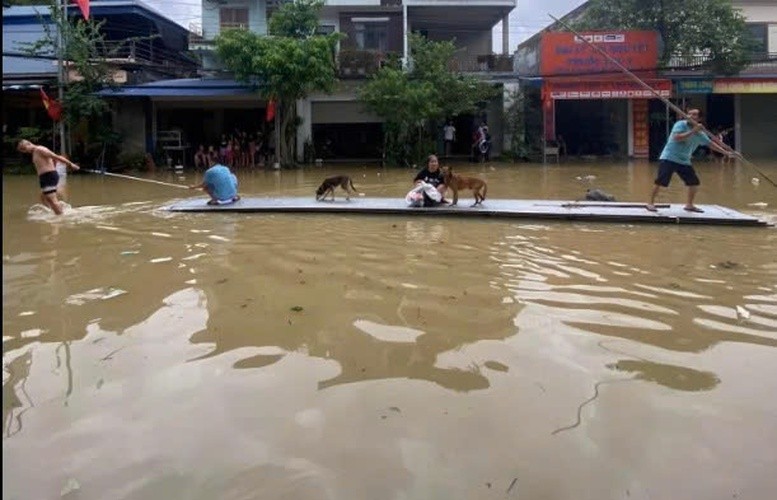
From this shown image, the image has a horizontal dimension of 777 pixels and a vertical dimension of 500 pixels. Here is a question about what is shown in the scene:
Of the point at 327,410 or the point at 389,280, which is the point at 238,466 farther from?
the point at 389,280

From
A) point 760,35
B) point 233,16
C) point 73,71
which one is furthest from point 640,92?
point 73,71

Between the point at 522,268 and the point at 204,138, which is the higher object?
the point at 204,138

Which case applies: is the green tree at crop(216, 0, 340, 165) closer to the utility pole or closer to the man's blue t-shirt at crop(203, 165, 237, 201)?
the utility pole

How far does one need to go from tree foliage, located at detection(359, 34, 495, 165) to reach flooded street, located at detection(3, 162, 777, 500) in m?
16.2

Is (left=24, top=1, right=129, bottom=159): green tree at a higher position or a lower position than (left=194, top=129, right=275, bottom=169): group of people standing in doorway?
higher

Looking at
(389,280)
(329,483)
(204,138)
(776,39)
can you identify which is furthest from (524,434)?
(776,39)

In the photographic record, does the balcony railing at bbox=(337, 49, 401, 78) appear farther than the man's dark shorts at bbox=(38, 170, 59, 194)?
Yes

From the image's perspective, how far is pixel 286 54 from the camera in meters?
21.9

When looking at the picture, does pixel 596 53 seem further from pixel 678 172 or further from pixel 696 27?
pixel 678 172

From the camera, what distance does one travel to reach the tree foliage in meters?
23.6

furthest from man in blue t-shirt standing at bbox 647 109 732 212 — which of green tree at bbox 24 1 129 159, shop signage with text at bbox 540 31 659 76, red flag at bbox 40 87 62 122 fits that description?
red flag at bbox 40 87 62 122

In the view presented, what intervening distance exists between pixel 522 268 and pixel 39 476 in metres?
4.71

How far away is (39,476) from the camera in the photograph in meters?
2.88

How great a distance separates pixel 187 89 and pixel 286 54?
389cm
